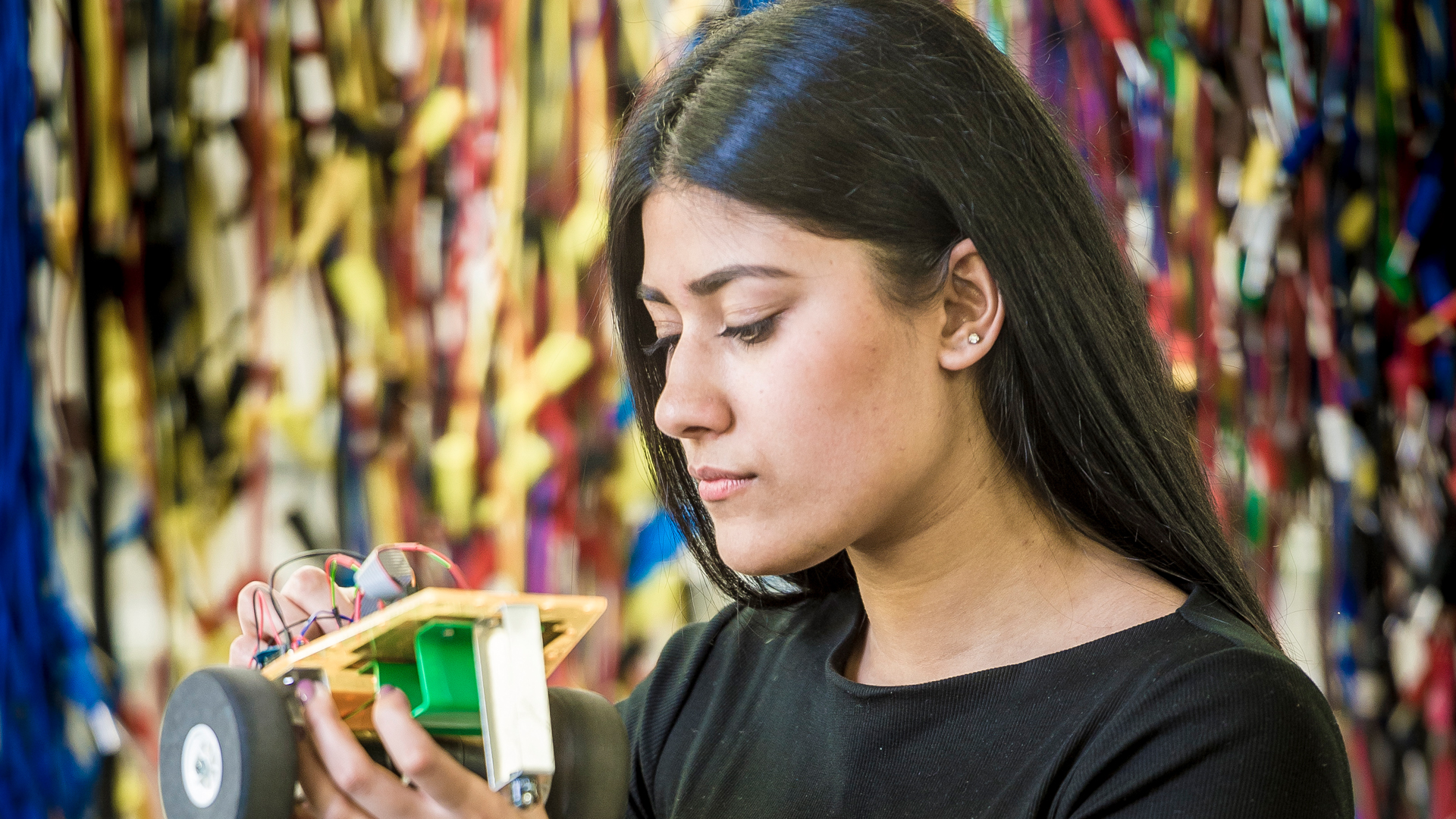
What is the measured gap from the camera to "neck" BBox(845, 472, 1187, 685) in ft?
2.95

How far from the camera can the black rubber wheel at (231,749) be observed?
2.25ft

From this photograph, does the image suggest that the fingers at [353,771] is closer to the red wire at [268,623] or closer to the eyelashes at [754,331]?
the red wire at [268,623]

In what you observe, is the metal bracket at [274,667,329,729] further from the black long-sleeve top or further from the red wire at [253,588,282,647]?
the black long-sleeve top

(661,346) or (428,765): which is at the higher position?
(661,346)

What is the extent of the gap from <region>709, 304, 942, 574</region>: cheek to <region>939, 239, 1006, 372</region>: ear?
30 millimetres

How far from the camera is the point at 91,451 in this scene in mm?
1283

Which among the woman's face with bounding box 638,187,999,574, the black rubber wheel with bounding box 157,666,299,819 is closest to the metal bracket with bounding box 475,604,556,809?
the black rubber wheel with bounding box 157,666,299,819

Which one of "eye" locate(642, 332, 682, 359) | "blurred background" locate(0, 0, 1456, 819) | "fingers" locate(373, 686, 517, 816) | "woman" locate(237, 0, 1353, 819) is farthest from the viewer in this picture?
"blurred background" locate(0, 0, 1456, 819)

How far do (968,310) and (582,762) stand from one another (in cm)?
39

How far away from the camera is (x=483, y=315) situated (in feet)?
4.64

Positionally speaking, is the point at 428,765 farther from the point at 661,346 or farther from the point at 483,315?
the point at 483,315

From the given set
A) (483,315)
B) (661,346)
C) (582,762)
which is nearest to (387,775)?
(582,762)

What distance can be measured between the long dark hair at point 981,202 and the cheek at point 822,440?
56 mm

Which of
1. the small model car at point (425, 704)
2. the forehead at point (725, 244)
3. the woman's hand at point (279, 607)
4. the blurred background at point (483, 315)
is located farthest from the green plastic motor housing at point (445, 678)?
the blurred background at point (483, 315)
